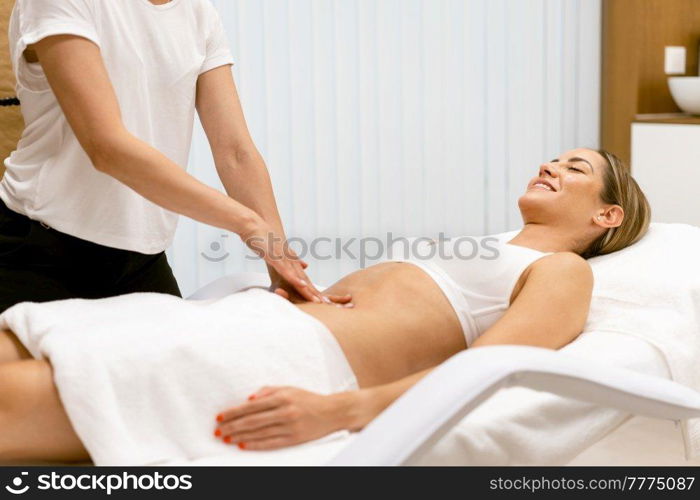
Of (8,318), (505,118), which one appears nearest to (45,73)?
(8,318)

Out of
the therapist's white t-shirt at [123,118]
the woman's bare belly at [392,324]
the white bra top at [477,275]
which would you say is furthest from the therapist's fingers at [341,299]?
the therapist's white t-shirt at [123,118]

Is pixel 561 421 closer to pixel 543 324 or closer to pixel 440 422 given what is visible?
pixel 543 324

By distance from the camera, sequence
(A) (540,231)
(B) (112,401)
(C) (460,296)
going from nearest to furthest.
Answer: (B) (112,401) < (C) (460,296) < (A) (540,231)

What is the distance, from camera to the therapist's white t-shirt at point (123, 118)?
1729 millimetres

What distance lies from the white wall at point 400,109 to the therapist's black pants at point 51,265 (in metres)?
1.65

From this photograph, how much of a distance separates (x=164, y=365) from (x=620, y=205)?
44.5 inches

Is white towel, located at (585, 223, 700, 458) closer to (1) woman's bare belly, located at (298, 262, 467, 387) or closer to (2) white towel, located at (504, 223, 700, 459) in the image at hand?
(2) white towel, located at (504, 223, 700, 459)

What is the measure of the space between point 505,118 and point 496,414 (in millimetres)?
2574

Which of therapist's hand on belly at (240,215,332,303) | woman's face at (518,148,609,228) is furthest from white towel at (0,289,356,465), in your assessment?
woman's face at (518,148,609,228)

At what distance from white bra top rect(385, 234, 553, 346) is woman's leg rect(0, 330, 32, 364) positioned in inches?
30.0

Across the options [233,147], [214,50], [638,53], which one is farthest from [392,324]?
[638,53]

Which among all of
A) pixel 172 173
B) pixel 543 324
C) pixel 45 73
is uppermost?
pixel 45 73

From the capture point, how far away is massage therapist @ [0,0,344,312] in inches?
62.4

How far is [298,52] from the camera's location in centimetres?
354
